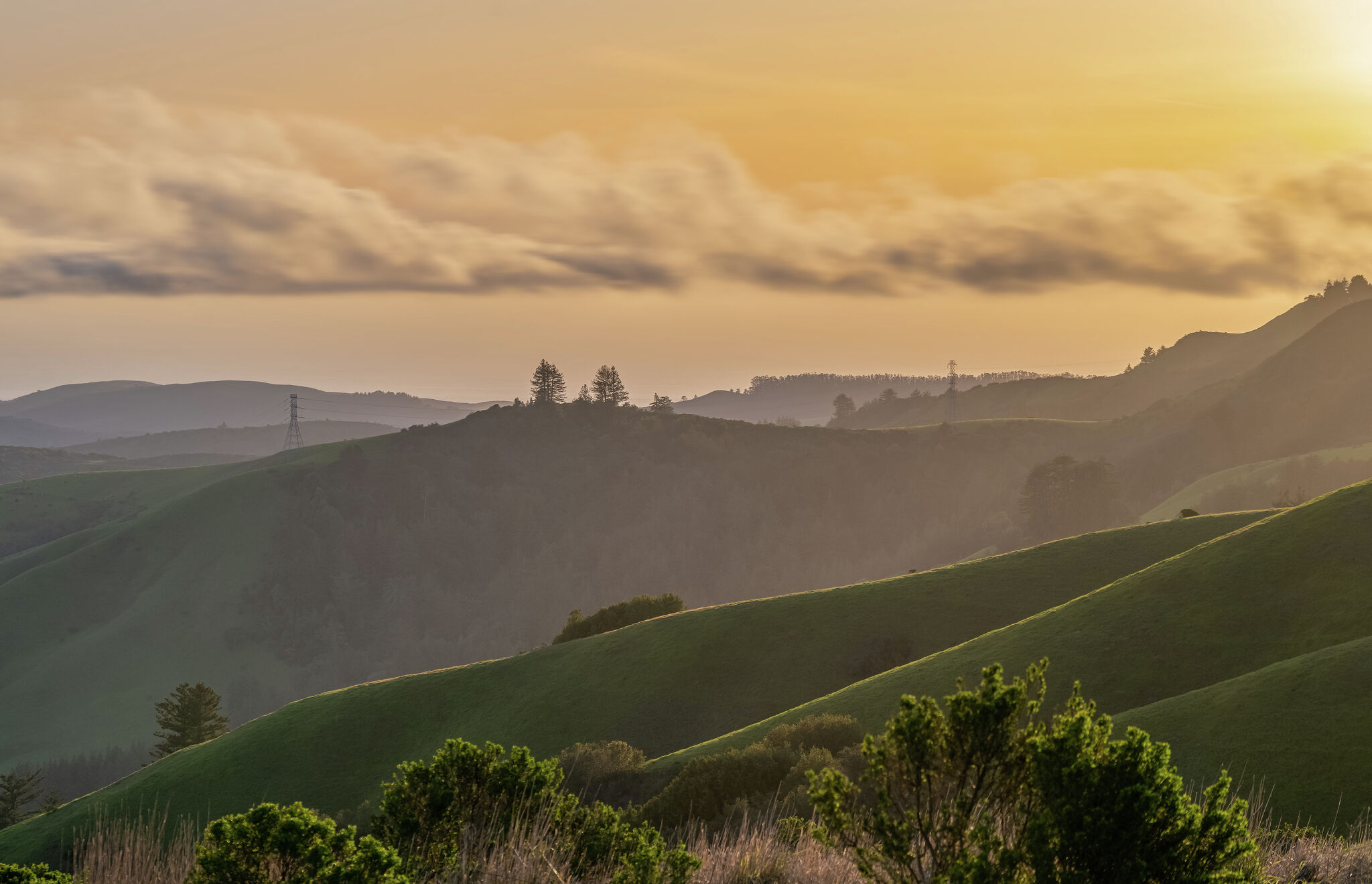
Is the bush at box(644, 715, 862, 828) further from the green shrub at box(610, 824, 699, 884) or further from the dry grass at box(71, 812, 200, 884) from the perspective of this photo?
the dry grass at box(71, 812, 200, 884)

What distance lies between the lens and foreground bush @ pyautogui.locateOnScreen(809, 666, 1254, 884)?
10188mm

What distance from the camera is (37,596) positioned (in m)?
188

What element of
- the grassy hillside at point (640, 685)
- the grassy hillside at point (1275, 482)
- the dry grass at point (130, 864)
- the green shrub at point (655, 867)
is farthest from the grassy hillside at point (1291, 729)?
the grassy hillside at point (1275, 482)

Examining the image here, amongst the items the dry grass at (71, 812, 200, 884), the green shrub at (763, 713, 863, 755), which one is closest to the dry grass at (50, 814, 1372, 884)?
the dry grass at (71, 812, 200, 884)

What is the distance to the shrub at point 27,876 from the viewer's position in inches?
474

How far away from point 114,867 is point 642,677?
5030 cm

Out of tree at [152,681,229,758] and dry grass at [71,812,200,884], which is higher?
dry grass at [71,812,200,884]

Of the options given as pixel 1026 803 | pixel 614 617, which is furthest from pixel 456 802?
pixel 614 617

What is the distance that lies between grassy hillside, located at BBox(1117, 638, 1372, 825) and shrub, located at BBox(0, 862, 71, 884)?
31.9 metres

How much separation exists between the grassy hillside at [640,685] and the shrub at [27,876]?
150 ft

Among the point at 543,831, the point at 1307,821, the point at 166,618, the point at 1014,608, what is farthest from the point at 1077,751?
the point at 166,618

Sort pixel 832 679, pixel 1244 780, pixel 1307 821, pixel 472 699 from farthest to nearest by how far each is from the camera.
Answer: pixel 472 699, pixel 832 679, pixel 1244 780, pixel 1307 821

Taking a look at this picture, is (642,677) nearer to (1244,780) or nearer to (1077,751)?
(1244,780)

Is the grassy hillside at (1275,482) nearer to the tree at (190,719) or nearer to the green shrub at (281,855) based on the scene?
the tree at (190,719)
